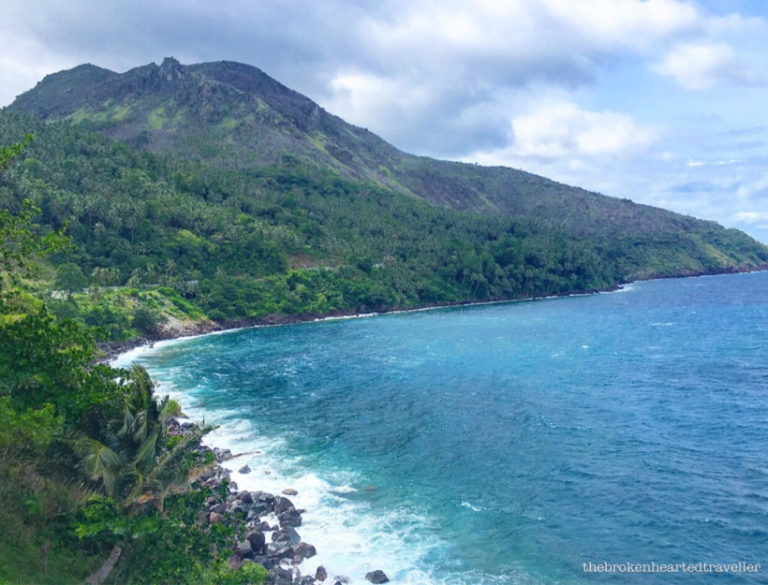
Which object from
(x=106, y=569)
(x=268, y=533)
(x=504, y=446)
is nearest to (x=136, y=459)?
(x=106, y=569)

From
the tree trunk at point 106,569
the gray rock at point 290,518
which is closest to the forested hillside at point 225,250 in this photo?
the gray rock at point 290,518

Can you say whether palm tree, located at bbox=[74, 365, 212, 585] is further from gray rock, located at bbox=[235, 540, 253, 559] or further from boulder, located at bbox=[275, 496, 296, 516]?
boulder, located at bbox=[275, 496, 296, 516]

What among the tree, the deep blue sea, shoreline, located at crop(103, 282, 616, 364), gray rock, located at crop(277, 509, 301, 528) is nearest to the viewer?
the deep blue sea

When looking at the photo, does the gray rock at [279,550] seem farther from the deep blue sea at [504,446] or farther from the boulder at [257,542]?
the deep blue sea at [504,446]

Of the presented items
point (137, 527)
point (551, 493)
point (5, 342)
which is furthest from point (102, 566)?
point (551, 493)

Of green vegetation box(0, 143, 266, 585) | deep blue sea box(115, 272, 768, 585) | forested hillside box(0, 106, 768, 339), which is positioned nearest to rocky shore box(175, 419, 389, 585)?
deep blue sea box(115, 272, 768, 585)

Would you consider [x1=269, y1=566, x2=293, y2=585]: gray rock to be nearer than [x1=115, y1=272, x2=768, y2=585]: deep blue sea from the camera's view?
Yes

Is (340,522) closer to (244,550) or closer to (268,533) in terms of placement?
(268,533)
